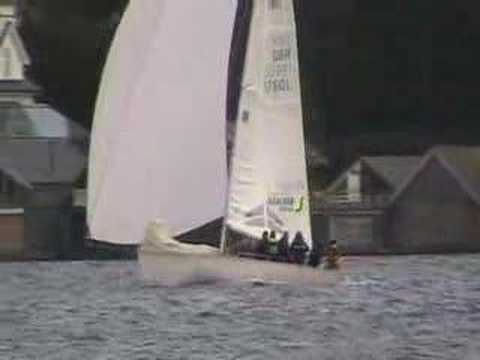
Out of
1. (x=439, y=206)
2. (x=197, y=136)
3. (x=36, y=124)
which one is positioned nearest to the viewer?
(x=197, y=136)

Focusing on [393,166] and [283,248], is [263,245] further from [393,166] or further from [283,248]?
[393,166]

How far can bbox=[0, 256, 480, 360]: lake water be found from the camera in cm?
1080

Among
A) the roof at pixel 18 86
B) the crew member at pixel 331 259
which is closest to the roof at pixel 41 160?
the roof at pixel 18 86

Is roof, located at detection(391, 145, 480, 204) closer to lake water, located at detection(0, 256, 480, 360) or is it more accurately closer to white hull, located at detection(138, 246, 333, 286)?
lake water, located at detection(0, 256, 480, 360)

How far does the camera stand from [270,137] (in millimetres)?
16422

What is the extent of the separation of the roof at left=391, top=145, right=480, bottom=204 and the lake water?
10.2 metres

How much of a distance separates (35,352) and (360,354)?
204 centimetres

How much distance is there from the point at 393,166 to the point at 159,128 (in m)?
Result: 13.2

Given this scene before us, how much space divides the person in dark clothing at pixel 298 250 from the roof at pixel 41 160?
13.4m

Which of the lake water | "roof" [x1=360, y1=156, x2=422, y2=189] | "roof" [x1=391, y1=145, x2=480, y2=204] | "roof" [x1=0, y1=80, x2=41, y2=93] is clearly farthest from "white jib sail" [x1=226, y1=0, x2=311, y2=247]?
"roof" [x1=391, y1=145, x2=480, y2=204]

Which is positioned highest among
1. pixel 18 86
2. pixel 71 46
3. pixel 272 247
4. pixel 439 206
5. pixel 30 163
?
pixel 71 46

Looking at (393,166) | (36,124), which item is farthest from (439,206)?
(36,124)

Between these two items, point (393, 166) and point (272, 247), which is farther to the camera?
point (393, 166)

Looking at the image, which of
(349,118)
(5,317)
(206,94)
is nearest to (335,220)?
(349,118)
